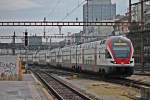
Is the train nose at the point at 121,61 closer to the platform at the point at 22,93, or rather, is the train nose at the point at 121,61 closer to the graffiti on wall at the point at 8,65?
the platform at the point at 22,93

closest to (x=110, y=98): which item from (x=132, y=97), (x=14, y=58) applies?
(x=132, y=97)

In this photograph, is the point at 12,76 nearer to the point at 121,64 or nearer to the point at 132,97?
the point at 121,64

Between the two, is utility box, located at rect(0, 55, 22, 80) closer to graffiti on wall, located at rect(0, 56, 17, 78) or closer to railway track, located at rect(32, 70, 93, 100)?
graffiti on wall, located at rect(0, 56, 17, 78)

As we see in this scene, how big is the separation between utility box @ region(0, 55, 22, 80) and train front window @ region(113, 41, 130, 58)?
807 cm

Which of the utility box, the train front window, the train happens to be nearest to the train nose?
the train

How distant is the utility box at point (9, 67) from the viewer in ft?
117

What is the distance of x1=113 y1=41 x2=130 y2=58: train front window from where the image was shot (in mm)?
34219

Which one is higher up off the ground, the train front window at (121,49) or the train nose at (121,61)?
the train front window at (121,49)

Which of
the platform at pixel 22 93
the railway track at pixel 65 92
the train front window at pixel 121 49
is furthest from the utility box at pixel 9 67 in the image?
→ the train front window at pixel 121 49

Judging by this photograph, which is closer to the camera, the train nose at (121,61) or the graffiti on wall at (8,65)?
the train nose at (121,61)

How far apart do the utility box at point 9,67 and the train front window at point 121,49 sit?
8067mm

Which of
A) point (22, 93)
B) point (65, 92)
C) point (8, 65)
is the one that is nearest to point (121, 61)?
point (65, 92)

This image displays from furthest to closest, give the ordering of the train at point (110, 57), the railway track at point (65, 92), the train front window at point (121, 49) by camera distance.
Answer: the train front window at point (121, 49), the train at point (110, 57), the railway track at point (65, 92)

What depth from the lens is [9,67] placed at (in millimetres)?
35562
